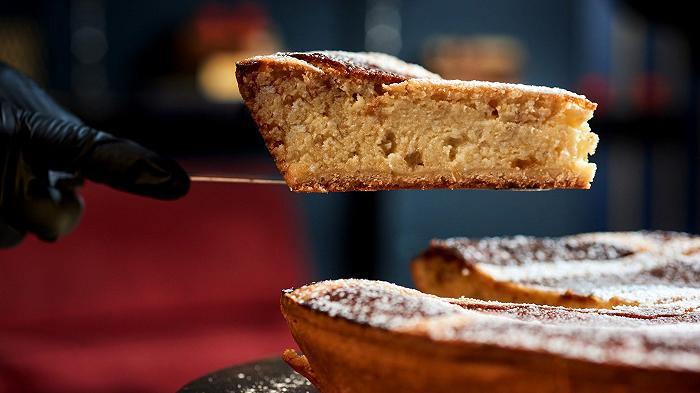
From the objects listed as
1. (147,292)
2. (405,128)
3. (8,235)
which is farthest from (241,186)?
(405,128)

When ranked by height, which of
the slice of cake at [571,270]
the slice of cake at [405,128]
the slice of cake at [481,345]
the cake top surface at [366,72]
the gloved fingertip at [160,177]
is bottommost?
the slice of cake at [571,270]

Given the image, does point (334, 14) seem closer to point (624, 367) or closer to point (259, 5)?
point (259, 5)

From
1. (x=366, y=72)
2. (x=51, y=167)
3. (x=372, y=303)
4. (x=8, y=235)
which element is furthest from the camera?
(x=8, y=235)

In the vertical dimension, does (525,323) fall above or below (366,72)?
below

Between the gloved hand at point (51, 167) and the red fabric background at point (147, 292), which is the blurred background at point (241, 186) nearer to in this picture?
the red fabric background at point (147, 292)

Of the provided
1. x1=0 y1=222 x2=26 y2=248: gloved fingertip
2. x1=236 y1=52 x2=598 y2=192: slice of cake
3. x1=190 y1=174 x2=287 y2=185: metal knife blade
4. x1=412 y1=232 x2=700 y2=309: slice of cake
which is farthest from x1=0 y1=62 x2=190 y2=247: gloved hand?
x1=412 y1=232 x2=700 y2=309: slice of cake

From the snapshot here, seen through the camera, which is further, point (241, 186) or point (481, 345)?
point (241, 186)

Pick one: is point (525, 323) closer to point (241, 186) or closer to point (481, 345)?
point (481, 345)

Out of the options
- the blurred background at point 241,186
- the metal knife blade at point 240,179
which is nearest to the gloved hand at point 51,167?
the metal knife blade at point 240,179
